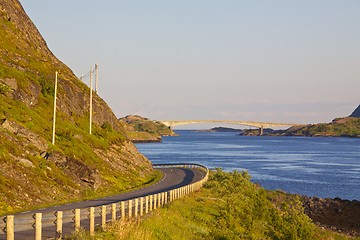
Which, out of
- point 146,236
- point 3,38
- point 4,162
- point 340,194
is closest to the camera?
point 146,236

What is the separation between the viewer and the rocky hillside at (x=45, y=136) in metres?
43.8

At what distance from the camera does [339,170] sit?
13475 cm

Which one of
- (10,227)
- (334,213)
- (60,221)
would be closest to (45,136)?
(60,221)

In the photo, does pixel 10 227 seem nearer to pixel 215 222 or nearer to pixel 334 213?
pixel 215 222

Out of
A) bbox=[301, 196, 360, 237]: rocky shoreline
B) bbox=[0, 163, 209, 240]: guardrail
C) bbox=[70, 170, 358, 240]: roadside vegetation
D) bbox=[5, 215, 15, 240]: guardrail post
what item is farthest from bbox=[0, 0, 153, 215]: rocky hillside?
bbox=[301, 196, 360, 237]: rocky shoreline

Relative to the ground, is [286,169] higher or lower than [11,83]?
lower

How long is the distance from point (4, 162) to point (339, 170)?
10422 centimetres

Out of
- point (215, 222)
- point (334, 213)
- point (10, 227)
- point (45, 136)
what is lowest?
point (334, 213)

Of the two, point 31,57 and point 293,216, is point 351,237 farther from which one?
point 31,57

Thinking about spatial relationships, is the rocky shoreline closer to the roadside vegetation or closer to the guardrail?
the roadside vegetation

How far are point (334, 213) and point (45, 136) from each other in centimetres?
3608

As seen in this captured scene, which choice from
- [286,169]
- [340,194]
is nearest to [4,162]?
[340,194]

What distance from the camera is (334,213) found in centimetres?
7169

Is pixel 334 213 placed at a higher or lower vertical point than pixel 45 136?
lower
